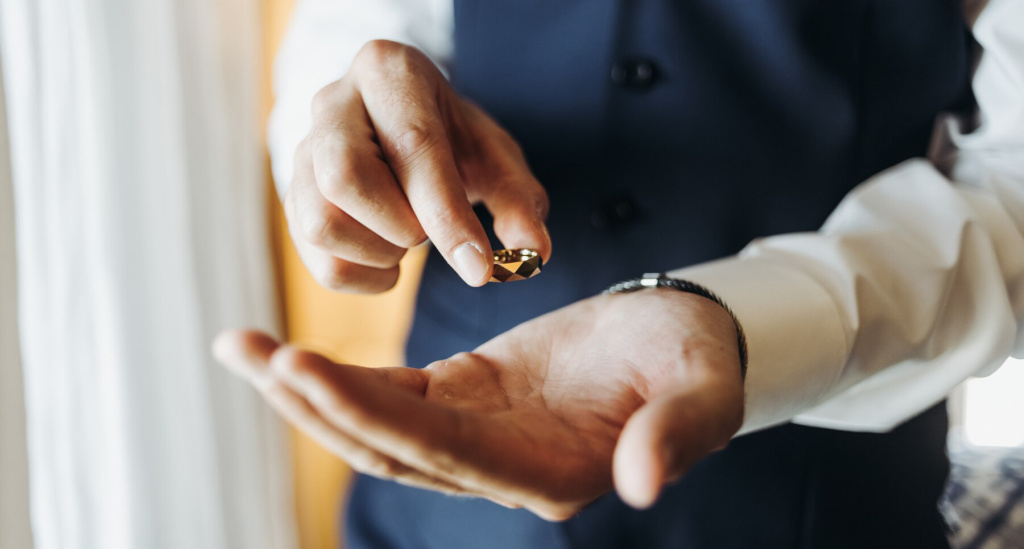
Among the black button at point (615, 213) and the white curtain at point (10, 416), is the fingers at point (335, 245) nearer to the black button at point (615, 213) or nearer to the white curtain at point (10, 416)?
the black button at point (615, 213)

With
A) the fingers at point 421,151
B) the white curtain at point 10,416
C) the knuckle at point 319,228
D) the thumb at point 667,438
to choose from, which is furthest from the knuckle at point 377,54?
the white curtain at point 10,416

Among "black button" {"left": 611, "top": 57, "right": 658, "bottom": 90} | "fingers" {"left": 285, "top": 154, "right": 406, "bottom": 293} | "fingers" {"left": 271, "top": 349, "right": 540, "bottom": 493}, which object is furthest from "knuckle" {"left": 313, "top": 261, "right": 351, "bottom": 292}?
"black button" {"left": 611, "top": 57, "right": 658, "bottom": 90}

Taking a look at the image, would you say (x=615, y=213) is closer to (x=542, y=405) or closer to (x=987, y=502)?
(x=542, y=405)

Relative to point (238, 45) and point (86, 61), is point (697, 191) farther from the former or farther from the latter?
point (238, 45)

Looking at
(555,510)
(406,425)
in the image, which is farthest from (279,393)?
→ (555,510)

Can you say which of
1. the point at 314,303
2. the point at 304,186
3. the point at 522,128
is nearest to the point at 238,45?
the point at 314,303

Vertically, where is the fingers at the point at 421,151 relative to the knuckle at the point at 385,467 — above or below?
above

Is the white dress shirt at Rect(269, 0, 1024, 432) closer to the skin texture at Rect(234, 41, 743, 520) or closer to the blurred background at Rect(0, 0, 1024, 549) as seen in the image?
the skin texture at Rect(234, 41, 743, 520)
